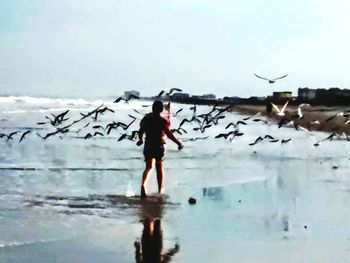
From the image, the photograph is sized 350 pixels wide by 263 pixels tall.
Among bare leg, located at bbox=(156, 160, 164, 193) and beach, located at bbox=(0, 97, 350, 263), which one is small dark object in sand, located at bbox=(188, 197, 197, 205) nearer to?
beach, located at bbox=(0, 97, 350, 263)

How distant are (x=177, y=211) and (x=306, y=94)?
77946mm

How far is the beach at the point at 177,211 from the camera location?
8.26m

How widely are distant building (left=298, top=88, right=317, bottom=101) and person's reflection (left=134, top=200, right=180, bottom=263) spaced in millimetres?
75876

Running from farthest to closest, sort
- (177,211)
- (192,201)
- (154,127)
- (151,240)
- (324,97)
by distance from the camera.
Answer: (324,97) → (154,127) → (192,201) → (177,211) → (151,240)

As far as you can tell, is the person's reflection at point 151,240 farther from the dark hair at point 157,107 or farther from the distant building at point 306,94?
the distant building at point 306,94

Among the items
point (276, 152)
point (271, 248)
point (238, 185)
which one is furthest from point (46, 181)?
point (276, 152)

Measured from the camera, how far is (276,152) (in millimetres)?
27719

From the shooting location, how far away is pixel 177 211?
1145 cm

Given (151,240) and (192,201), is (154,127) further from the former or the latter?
(151,240)

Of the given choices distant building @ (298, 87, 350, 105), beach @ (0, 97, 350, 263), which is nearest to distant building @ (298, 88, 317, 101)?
distant building @ (298, 87, 350, 105)

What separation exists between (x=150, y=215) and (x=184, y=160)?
12.3 meters

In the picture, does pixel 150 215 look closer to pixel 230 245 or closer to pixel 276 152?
pixel 230 245

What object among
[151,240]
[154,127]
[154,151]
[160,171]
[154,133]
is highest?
[154,127]

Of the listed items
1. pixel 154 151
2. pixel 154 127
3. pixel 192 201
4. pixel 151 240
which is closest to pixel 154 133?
pixel 154 127
